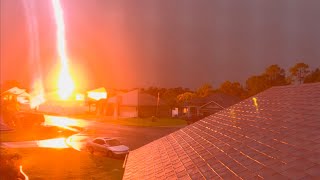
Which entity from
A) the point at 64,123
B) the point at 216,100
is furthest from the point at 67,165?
the point at 216,100

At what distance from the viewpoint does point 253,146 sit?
805 centimetres

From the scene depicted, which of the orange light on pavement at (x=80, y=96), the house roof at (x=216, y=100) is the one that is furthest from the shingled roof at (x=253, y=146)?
the orange light on pavement at (x=80, y=96)

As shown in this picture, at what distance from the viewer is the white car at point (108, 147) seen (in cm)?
2966

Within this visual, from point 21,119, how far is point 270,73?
195 feet

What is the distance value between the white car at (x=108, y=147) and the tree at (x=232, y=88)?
2920 inches

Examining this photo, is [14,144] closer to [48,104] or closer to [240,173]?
[240,173]

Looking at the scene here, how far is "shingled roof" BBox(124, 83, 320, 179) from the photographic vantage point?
6.23 meters

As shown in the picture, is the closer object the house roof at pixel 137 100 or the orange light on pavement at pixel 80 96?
the house roof at pixel 137 100

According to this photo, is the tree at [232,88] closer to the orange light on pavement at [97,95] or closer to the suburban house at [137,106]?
the suburban house at [137,106]

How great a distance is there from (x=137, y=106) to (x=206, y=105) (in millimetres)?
16474

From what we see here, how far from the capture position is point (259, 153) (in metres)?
7.36

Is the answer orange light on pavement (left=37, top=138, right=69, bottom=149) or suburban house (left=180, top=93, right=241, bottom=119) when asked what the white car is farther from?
suburban house (left=180, top=93, right=241, bottom=119)

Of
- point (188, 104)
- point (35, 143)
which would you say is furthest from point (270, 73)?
point (35, 143)

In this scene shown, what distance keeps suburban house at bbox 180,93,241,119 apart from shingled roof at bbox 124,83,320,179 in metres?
55.2
